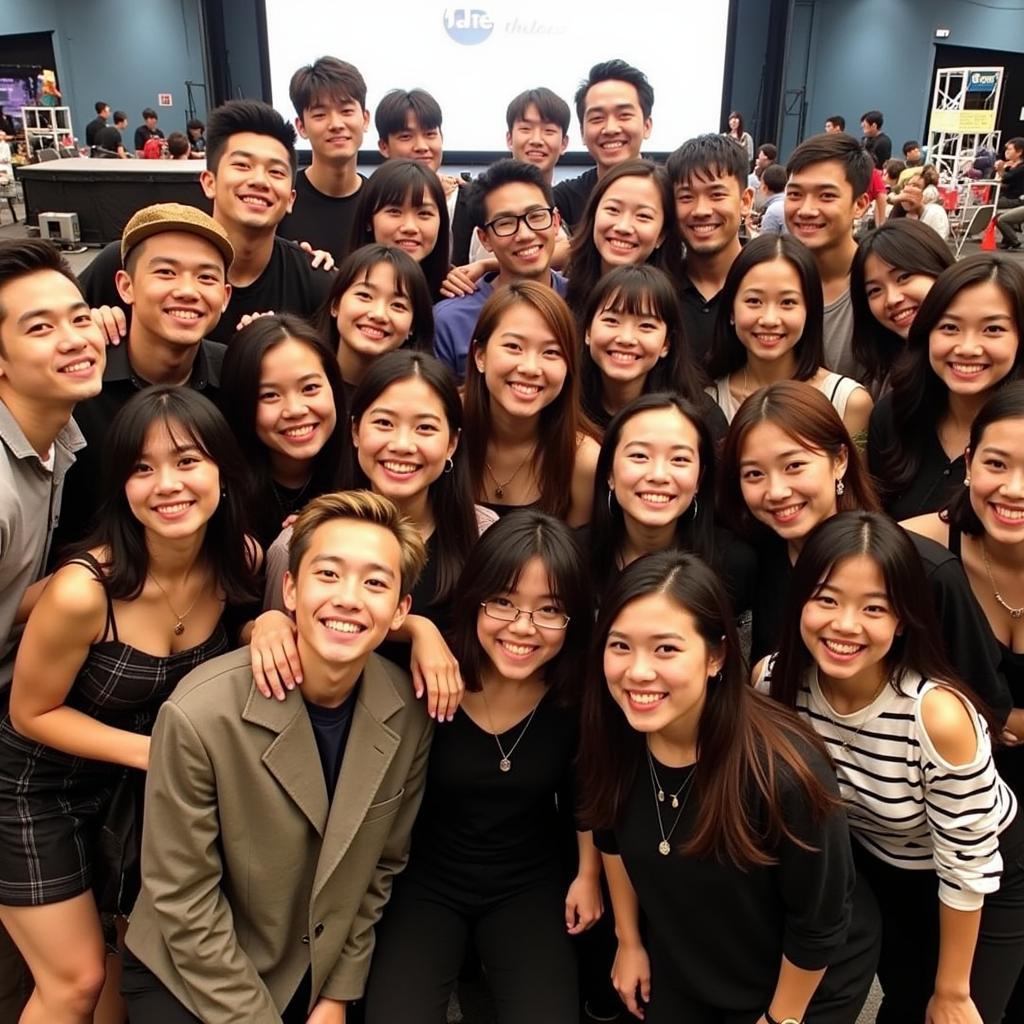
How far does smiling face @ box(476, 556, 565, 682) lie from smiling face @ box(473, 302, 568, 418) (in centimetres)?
73

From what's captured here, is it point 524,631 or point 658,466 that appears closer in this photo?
point 524,631

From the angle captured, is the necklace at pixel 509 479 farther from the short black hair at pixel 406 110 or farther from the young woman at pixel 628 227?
the short black hair at pixel 406 110

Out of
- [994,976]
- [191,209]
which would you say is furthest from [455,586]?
[994,976]

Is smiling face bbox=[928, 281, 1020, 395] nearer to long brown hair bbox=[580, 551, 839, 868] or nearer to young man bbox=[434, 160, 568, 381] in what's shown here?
long brown hair bbox=[580, 551, 839, 868]

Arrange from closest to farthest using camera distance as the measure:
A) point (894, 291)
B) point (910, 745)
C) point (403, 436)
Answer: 1. point (910, 745)
2. point (403, 436)
3. point (894, 291)

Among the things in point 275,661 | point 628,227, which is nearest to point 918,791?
point 275,661

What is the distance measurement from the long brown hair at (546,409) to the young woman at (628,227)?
0.60 metres

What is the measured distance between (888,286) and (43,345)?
2537 mm

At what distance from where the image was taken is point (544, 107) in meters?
4.39

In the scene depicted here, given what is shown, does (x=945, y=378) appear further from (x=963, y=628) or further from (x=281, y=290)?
(x=281, y=290)

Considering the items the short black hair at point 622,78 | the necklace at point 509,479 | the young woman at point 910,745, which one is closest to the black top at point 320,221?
the short black hair at point 622,78

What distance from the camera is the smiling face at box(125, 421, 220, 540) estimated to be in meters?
2.10

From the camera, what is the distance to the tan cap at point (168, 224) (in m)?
2.54

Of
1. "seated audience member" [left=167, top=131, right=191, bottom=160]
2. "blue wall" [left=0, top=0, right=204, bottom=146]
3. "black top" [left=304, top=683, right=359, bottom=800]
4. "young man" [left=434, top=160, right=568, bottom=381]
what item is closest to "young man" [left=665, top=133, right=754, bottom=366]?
"young man" [left=434, top=160, right=568, bottom=381]
